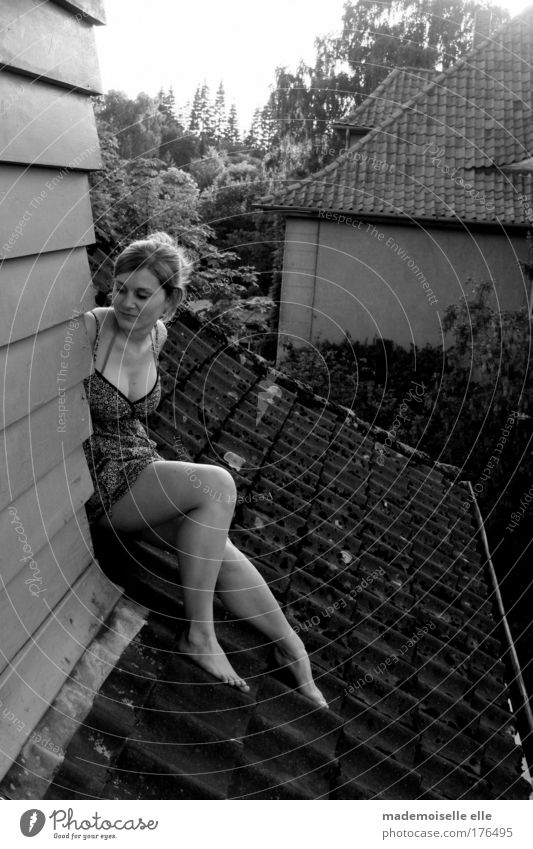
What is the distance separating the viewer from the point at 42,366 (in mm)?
1691

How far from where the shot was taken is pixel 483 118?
1321 cm

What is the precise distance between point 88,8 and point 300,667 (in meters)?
1.83

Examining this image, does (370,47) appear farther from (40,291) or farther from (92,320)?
(40,291)

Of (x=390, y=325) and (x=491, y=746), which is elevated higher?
(x=491, y=746)

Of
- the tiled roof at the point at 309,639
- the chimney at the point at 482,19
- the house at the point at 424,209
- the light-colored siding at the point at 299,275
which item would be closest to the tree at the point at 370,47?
the chimney at the point at 482,19

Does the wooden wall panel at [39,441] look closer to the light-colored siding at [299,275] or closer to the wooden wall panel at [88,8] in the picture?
the wooden wall panel at [88,8]

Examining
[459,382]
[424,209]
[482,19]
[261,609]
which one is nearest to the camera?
[261,609]

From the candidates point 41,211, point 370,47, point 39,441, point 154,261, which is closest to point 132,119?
point 370,47

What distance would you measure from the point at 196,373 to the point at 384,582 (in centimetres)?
150

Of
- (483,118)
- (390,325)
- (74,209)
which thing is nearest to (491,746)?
(74,209)

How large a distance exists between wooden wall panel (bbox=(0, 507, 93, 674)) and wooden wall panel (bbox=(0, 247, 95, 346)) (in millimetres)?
497

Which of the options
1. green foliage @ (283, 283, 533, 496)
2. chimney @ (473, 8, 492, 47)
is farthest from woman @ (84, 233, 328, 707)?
chimney @ (473, 8, 492, 47)

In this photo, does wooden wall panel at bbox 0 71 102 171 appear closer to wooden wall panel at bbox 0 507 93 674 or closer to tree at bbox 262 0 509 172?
wooden wall panel at bbox 0 507 93 674

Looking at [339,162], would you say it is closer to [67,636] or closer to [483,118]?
[483,118]
